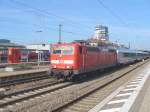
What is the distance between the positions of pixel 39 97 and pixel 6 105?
Result: 3100 mm

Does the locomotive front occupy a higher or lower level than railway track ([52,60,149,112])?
higher

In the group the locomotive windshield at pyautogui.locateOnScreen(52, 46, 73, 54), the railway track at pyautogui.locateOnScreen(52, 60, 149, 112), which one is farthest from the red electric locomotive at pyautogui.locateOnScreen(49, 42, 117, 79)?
the railway track at pyautogui.locateOnScreen(52, 60, 149, 112)

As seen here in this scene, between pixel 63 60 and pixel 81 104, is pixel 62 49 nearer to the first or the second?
pixel 63 60

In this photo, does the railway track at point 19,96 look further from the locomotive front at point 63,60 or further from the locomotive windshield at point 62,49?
the locomotive windshield at point 62,49

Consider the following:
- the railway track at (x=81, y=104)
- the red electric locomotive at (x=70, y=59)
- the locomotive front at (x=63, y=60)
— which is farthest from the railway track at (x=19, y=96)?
the red electric locomotive at (x=70, y=59)

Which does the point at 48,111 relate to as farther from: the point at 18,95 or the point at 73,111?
the point at 18,95

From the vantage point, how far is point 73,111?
43.6 ft

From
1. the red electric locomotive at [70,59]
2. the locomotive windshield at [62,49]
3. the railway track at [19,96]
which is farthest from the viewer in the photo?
the locomotive windshield at [62,49]

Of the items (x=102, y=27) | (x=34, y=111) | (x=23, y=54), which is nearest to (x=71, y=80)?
(x=34, y=111)

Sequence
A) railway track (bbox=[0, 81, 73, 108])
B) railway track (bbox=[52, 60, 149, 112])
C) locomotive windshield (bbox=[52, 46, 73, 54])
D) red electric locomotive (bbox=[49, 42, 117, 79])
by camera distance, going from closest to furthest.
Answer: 1. railway track (bbox=[52, 60, 149, 112])
2. railway track (bbox=[0, 81, 73, 108])
3. red electric locomotive (bbox=[49, 42, 117, 79])
4. locomotive windshield (bbox=[52, 46, 73, 54])

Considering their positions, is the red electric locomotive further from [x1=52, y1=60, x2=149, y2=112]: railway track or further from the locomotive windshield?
[x1=52, y1=60, x2=149, y2=112]: railway track

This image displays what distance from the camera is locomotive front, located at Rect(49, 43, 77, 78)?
81.8 ft

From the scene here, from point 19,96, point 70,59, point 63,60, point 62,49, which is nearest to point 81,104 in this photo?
point 19,96

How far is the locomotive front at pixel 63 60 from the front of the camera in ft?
81.8
